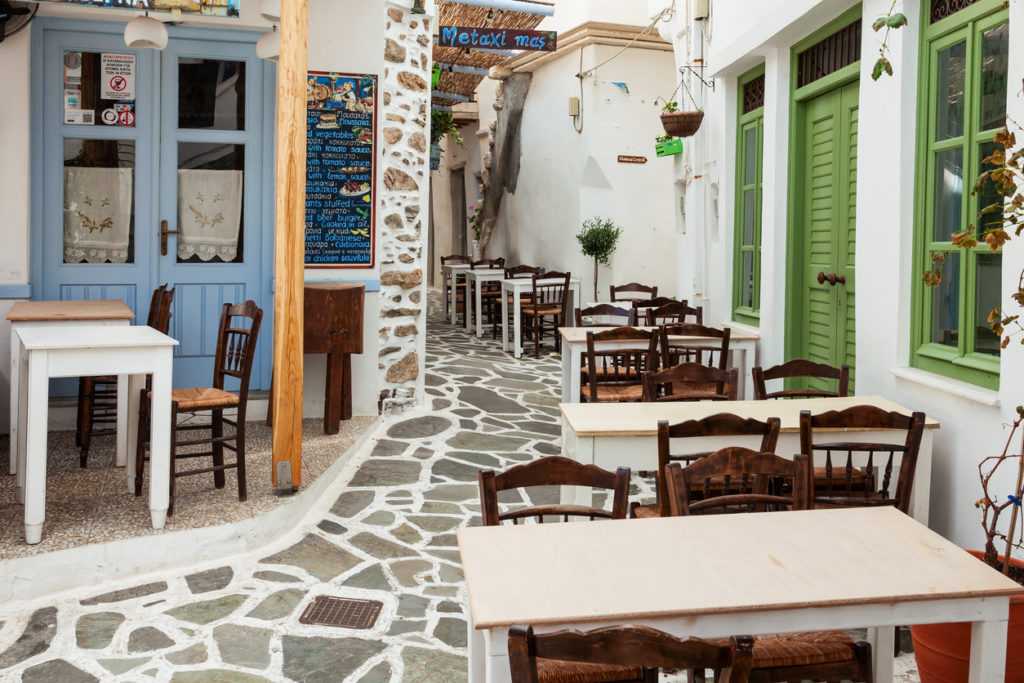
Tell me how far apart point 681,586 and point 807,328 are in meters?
4.59

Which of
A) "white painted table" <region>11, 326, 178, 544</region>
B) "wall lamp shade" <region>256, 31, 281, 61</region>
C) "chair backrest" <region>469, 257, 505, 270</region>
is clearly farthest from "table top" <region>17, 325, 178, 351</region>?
"chair backrest" <region>469, 257, 505, 270</region>

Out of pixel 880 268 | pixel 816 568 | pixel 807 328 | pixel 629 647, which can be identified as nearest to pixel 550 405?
pixel 807 328

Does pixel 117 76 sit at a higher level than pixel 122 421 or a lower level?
higher

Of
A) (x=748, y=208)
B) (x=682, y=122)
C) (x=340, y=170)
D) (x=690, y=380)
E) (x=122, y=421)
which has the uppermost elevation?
(x=682, y=122)

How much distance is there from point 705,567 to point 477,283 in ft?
33.4

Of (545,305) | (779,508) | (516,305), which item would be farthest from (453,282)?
(779,508)

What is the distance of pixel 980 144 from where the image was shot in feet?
13.7

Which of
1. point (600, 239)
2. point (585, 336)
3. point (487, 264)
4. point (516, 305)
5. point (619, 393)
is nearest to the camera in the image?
point (619, 393)

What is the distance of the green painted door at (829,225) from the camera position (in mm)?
5773

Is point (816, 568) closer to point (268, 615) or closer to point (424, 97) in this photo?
point (268, 615)

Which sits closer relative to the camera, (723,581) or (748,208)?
(723,581)

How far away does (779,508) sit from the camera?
338 centimetres

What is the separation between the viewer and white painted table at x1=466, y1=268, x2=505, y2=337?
12.5 metres

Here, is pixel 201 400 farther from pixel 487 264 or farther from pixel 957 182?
pixel 487 264
